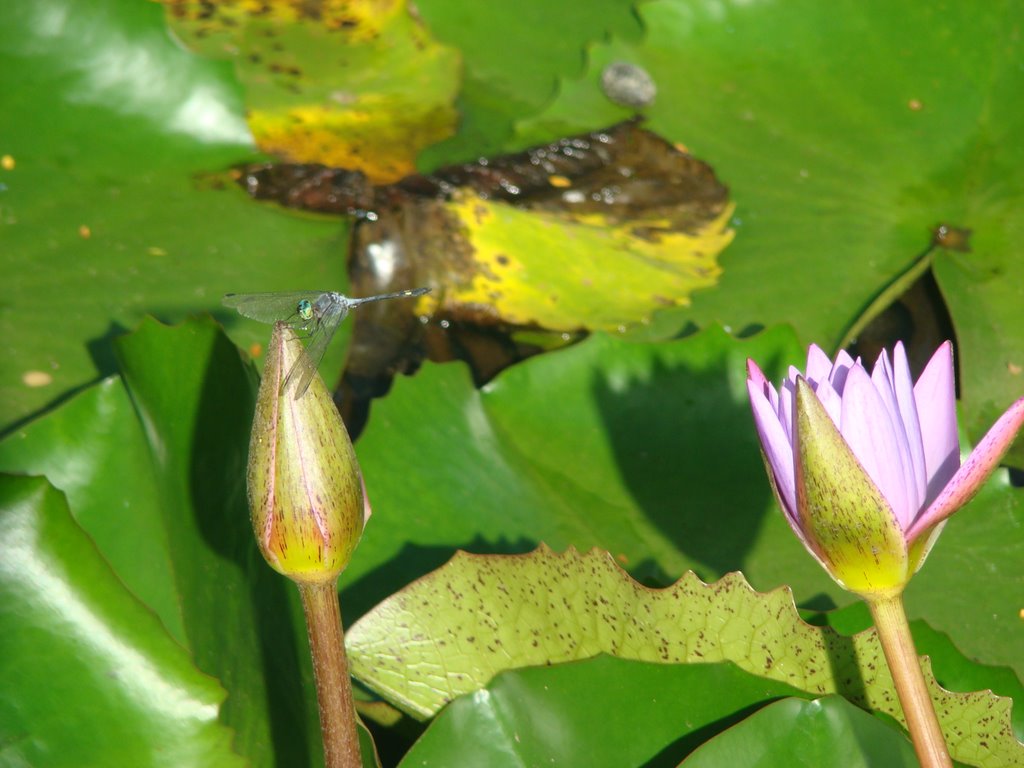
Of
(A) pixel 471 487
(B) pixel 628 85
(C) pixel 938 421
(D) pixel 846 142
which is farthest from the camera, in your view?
(B) pixel 628 85

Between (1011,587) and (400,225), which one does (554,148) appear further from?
(1011,587)

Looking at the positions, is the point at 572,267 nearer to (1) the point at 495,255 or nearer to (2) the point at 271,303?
(1) the point at 495,255

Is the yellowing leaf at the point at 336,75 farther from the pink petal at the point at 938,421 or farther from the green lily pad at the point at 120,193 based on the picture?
the pink petal at the point at 938,421

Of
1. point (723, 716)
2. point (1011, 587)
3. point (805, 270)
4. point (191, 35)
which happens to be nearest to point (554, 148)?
point (805, 270)

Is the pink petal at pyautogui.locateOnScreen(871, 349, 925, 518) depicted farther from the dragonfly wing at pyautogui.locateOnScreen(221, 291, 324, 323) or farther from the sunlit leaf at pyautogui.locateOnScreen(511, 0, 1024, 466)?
the sunlit leaf at pyautogui.locateOnScreen(511, 0, 1024, 466)

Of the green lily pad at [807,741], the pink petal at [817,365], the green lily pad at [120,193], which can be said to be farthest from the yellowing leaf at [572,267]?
the green lily pad at [807,741]

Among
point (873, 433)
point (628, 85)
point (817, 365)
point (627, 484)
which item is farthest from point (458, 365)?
point (628, 85)
